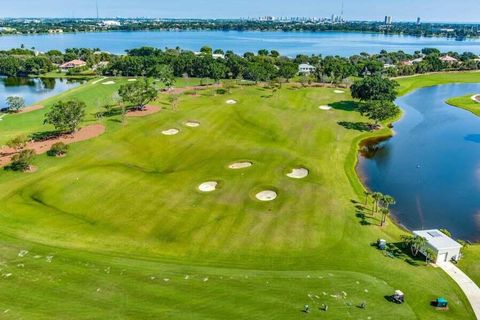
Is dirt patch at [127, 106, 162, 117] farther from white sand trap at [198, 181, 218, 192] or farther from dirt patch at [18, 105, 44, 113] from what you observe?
white sand trap at [198, 181, 218, 192]

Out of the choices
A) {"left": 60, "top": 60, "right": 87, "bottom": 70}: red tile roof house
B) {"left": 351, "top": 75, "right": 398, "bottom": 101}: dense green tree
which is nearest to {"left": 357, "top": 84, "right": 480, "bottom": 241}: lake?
{"left": 351, "top": 75, "right": 398, "bottom": 101}: dense green tree

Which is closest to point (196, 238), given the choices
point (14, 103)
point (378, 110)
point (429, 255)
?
point (429, 255)

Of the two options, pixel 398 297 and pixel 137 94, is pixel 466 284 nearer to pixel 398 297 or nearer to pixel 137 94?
pixel 398 297

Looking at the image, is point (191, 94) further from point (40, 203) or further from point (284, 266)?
point (284, 266)

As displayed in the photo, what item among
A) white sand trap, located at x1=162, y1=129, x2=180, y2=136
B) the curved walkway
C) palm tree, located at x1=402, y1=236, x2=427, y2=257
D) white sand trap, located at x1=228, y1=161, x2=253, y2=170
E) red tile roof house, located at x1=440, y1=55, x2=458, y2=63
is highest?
red tile roof house, located at x1=440, y1=55, x2=458, y2=63

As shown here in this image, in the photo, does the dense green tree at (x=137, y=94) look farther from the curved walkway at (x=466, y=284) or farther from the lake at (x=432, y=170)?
the curved walkway at (x=466, y=284)

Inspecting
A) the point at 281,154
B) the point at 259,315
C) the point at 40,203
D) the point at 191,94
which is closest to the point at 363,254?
the point at 259,315
